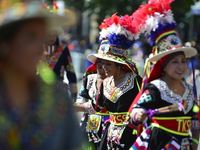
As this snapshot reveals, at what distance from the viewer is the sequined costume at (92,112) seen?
197 inches

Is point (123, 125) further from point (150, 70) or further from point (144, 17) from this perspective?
point (144, 17)

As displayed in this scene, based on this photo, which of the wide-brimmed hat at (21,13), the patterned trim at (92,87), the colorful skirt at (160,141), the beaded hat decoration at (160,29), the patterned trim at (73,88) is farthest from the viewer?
the patterned trim at (73,88)

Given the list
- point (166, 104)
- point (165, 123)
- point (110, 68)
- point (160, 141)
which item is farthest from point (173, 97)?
point (110, 68)

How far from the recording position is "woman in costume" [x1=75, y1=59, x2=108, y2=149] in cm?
500

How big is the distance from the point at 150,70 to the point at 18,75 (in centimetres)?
274

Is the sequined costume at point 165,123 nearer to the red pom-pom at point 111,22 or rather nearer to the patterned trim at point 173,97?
the patterned trim at point 173,97

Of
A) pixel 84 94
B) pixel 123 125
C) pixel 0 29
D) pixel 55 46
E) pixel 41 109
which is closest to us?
pixel 0 29

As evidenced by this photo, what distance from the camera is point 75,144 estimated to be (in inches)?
68.1

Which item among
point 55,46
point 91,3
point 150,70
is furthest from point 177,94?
point 91,3

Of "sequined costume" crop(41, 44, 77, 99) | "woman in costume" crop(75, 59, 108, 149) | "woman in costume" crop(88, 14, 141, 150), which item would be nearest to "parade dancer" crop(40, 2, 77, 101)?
"sequined costume" crop(41, 44, 77, 99)

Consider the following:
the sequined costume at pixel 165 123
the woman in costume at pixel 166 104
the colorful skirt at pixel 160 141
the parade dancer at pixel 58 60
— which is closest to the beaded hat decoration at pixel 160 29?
the woman in costume at pixel 166 104

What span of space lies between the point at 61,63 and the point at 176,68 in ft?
10.3

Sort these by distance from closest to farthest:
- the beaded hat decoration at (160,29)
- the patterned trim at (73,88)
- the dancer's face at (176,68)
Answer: the dancer's face at (176,68)
the beaded hat decoration at (160,29)
the patterned trim at (73,88)

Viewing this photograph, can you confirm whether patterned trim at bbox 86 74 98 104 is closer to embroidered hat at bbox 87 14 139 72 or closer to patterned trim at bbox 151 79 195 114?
embroidered hat at bbox 87 14 139 72
